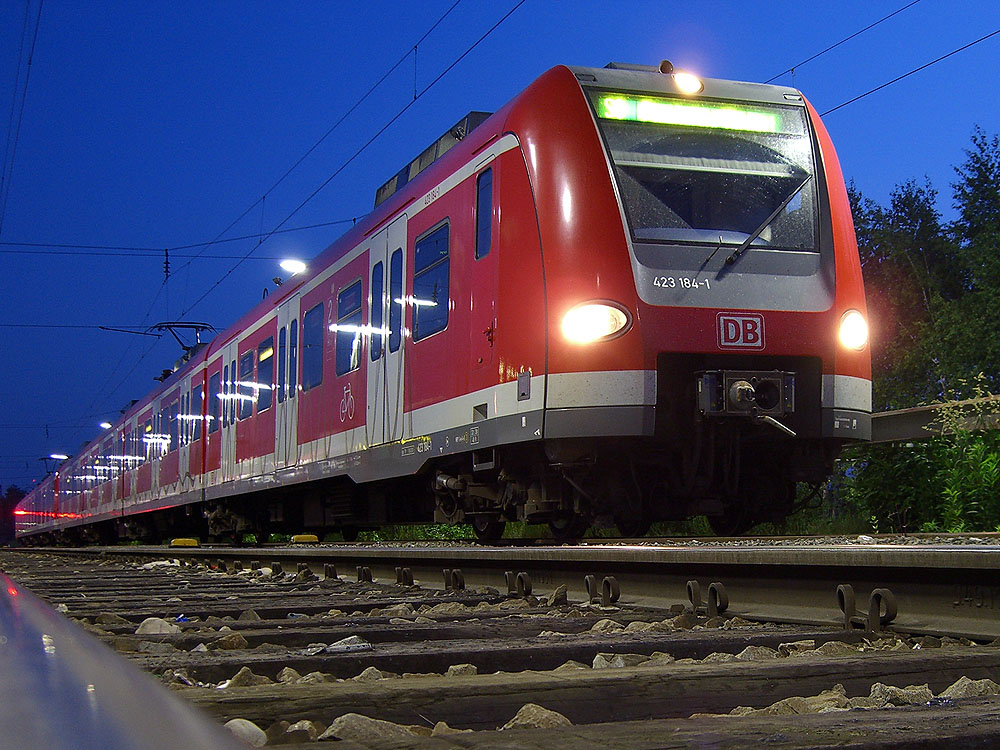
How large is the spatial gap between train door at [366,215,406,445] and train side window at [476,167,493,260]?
4.47 ft

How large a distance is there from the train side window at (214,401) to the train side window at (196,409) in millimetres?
522

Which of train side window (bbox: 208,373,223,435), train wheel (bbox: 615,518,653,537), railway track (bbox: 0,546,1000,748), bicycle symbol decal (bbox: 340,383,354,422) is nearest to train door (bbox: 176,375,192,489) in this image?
train side window (bbox: 208,373,223,435)

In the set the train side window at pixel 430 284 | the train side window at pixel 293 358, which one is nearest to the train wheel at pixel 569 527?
the train side window at pixel 430 284

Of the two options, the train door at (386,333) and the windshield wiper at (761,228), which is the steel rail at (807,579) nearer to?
the windshield wiper at (761,228)

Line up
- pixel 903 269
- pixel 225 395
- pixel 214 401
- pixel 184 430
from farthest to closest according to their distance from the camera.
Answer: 1. pixel 903 269
2. pixel 184 430
3. pixel 214 401
4. pixel 225 395

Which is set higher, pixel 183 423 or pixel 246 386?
pixel 246 386

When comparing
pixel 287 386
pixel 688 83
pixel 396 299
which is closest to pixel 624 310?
pixel 688 83

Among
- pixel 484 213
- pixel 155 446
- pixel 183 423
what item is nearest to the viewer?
pixel 484 213

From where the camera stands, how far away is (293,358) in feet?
40.2

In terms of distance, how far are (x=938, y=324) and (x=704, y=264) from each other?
34.2 metres

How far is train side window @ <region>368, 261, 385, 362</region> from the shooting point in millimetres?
9352

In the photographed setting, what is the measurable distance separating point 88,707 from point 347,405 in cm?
906

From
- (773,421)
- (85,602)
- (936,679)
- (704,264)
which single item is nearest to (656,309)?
(704,264)

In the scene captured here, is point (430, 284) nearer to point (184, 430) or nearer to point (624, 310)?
point (624, 310)
